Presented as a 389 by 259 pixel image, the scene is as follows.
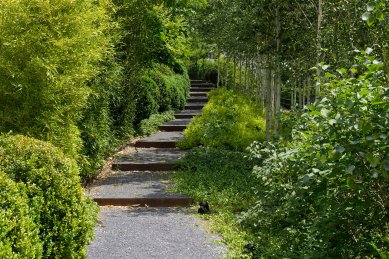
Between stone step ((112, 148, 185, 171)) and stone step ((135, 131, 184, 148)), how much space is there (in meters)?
0.25

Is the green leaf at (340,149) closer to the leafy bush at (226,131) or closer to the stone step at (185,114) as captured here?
the leafy bush at (226,131)

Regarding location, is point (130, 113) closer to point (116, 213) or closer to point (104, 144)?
point (104, 144)

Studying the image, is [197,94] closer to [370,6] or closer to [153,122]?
[153,122]

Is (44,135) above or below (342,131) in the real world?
below

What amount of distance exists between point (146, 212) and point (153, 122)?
24.2 feet

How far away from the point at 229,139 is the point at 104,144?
3177 millimetres

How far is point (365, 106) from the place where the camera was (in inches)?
106

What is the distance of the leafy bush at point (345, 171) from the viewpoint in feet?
8.65

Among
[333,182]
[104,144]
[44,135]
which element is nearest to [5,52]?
[44,135]

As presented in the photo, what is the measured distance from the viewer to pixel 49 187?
4.01 metres

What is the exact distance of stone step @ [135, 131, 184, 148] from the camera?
11.8 m

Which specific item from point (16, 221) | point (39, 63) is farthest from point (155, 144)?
point (16, 221)

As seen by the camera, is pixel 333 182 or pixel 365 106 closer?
pixel 365 106

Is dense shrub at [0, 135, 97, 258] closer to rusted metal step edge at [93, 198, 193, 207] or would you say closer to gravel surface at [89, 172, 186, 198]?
rusted metal step edge at [93, 198, 193, 207]
